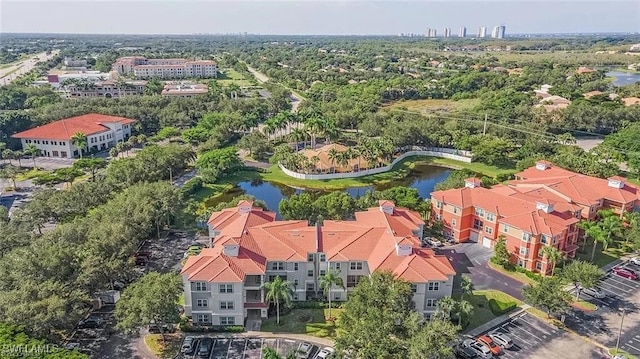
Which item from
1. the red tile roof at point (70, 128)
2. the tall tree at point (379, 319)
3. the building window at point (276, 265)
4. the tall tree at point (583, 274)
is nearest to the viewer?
the tall tree at point (379, 319)

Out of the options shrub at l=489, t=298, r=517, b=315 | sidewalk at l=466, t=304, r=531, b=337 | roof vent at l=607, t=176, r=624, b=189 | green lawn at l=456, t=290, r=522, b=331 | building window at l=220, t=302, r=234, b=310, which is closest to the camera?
sidewalk at l=466, t=304, r=531, b=337

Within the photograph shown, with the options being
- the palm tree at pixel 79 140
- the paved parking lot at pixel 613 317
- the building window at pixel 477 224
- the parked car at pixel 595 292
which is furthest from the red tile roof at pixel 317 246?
the palm tree at pixel 79 140

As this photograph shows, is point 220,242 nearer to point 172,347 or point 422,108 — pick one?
point 172,347

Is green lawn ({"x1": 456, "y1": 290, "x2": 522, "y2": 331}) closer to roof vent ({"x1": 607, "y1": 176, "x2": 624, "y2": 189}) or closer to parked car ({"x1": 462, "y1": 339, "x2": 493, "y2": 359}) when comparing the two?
parked car ({"x1": 462, "y1": 339, "x2": 493, "y2": 359})

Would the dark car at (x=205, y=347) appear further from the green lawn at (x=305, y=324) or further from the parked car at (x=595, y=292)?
the parked car at (x=595, y=292)

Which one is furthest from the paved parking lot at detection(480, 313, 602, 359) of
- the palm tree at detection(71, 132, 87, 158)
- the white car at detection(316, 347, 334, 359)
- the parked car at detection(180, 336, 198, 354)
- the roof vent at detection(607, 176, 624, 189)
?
the palm tree at detection(71, 132, 87, 158)

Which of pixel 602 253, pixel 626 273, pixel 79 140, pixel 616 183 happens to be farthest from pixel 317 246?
pixel 79 140

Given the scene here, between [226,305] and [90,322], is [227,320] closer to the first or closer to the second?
[226,305]

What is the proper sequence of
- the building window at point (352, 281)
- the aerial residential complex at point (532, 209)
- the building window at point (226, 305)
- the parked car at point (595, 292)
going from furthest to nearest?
the aerial residential complex at point (532, 209) → the parked car at point (595, 292) → the building window at point (352, 281) → the building window at point (226, 305)
